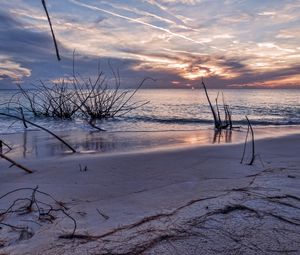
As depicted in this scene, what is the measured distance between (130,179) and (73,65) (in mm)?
9002

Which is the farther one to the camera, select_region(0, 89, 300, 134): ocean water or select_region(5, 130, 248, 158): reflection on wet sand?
select_region(0, 89, 300, 134): ocean water

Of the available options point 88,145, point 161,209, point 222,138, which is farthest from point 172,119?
point 161,209

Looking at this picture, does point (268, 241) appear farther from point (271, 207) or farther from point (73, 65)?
point (73, 65)

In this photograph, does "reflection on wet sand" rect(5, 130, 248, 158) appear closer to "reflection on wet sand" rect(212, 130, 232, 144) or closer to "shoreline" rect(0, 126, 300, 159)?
"shoreline" rect(0, 126, 300, 159)

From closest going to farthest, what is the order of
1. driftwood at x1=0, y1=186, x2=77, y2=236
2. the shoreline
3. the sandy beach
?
the sandy beach
driftwood at x1=0, y1=186, x2=77, y2=236
the shoreline

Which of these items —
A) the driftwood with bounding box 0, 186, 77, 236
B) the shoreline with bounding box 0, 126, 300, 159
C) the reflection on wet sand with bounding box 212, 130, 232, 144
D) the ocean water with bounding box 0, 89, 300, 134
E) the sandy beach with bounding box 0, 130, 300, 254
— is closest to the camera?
the sandy beach with bounding box 0, 130, 300, 254

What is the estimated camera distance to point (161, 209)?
7.86 ft

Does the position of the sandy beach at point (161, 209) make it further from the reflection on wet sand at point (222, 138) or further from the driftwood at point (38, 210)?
the reflection on wet sand at point (222, 138)

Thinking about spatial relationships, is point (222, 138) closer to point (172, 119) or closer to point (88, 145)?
point (88, 145)

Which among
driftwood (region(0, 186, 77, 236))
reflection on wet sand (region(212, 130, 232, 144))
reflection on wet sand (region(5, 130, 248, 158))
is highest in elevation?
driftwood (region(0, 186, 77, 236))

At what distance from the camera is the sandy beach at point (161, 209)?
181 cm

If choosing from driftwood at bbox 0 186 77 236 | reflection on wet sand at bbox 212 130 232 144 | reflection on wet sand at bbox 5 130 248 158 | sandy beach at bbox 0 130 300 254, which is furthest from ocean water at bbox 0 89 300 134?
driftwood at bbox 0 186 77 236

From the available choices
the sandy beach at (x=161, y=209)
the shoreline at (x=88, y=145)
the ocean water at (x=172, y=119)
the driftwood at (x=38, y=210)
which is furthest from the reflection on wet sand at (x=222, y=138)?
the driftwood at (x=38, y=210)

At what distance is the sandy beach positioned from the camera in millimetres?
1812
